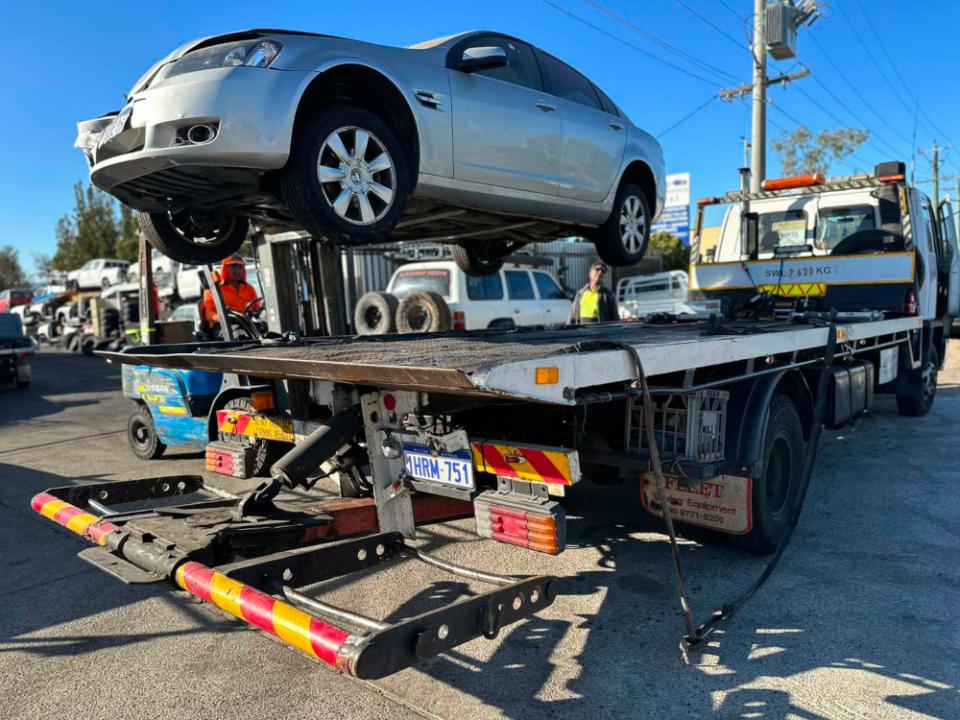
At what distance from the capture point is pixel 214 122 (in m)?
3.41

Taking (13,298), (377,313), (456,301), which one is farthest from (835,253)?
(13,298)

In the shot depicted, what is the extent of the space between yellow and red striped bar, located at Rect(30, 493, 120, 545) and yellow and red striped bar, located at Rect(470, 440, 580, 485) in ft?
5.06

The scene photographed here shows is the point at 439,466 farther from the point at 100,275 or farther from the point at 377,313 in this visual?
the point at 100,275

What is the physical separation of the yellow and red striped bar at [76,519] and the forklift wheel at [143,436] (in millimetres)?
3669

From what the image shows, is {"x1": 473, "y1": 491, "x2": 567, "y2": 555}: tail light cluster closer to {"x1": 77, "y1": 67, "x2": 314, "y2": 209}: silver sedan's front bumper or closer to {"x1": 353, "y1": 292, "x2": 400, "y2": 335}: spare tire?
{"x1": 77, "y1": 67, "x2": 314, "y2": 209}: silver sedan's front bumper

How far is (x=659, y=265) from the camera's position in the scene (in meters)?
25.9

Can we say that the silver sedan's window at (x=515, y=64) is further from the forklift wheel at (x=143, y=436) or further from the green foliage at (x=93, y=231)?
the green foliage at (x=93, y=231)

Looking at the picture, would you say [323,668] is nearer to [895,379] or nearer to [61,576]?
[61,576]

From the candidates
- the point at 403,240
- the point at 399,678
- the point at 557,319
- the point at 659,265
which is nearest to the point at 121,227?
the point at 659,265

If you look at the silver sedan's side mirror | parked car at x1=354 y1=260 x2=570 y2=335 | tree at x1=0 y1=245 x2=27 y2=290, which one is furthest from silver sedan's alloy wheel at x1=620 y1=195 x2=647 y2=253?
tree at x1=0 y1=245 x2=27 y2=290

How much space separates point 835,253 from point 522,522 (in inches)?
232

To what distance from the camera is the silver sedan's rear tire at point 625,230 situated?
5691 mm

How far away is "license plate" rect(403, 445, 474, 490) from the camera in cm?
285

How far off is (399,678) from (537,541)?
780mm
